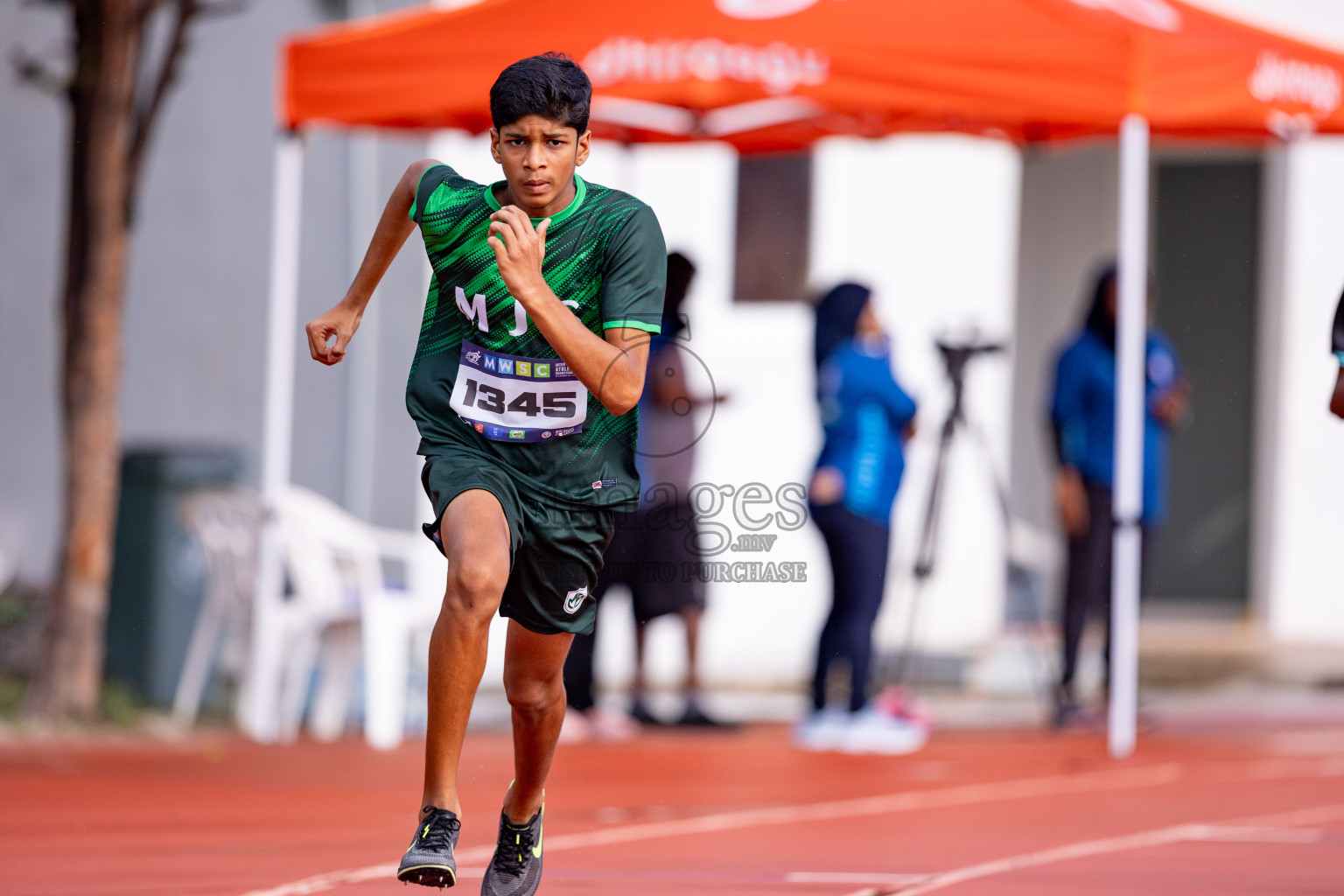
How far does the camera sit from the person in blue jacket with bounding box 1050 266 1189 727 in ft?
27.5

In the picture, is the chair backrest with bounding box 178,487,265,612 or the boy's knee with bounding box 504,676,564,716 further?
the chair backrest with bounding box 178,487,265,612

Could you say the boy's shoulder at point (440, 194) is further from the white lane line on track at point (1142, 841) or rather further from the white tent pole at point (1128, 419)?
the white tent pole at point (1128, 419)

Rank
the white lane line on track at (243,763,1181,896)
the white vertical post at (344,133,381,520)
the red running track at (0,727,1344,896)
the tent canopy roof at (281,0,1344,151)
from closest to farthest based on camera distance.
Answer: the white lane line on track at (243,763,1181,896), the red running track at (0,727,1344,896), the tent canopy roof at (281,0,1344,151), the white vertical post at (344,133,381,520)

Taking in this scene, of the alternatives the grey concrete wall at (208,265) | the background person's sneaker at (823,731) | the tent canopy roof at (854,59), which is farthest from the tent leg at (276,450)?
the background person's sneaker at (823,731)

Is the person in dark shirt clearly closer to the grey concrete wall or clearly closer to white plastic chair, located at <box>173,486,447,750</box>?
white plastic chair, located at <box>173,486,447,750</box>

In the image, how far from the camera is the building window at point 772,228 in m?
10.7

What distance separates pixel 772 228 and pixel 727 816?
5310 millimetres

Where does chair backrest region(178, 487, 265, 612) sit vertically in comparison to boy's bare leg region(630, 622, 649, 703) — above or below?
above

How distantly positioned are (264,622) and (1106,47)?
4.03m

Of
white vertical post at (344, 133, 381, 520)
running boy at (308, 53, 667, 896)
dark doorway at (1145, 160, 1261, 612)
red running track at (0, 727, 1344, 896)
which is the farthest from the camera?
dark doorway at (1145, 160, 1261, 612)

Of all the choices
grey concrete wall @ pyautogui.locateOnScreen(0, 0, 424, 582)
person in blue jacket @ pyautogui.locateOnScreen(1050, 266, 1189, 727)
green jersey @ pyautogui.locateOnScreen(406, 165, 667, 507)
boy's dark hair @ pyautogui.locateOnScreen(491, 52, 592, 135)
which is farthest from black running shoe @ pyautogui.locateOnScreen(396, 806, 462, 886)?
grey concrete wall @ pyautogui.locateOnScreen(0, 0, 424, 582)

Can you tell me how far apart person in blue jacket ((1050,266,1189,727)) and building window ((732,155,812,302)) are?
2.47 meters

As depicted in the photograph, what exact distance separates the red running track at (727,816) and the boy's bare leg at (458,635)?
1089mm

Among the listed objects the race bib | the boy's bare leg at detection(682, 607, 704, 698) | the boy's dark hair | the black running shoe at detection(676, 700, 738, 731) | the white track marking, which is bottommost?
the black running shoe at detection(676, 700, 738, 731)
